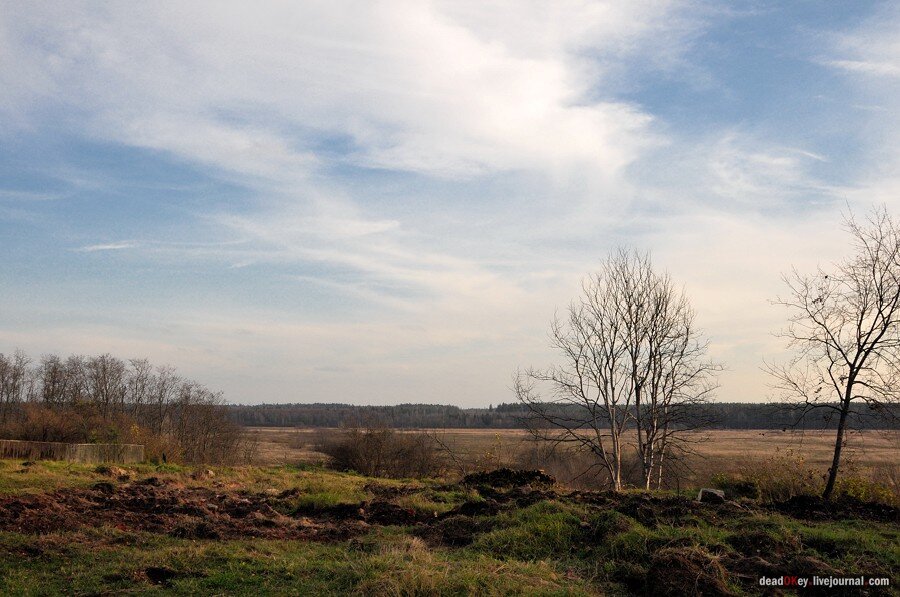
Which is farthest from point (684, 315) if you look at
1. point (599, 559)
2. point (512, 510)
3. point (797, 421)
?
point (599, 559)

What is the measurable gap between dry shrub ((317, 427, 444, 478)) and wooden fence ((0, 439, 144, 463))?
967 cm

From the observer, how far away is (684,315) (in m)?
22.0

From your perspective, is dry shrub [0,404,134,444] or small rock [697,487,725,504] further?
dry shrub [0,404,134,444]

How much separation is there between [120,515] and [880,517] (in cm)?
1310

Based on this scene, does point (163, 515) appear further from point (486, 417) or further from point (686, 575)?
point (486, 417)

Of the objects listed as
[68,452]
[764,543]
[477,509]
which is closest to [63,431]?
[68,452]

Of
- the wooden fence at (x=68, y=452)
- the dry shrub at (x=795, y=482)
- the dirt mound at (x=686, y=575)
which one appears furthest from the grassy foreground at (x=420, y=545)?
the wooden fence at (x=68, y=452)

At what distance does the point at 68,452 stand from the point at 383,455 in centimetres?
1373

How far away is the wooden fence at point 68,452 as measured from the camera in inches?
804

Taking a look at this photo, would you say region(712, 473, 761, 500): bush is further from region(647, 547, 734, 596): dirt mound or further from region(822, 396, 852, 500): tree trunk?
region(647, 547, 734, 596): dirt mound

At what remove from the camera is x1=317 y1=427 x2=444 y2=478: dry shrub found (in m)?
30.3

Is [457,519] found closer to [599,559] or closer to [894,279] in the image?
[599,559]

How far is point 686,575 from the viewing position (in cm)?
638

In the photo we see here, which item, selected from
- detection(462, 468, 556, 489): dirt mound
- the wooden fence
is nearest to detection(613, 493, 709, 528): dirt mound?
detection(462, 468, 556, 489): dirt mound
